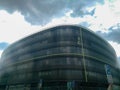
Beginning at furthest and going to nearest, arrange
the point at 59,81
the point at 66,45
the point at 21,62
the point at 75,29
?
1. the point at 21,62
2. the point at 75,29
3. the point at 66,45
4. the point at 59,81

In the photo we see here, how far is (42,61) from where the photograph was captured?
141 ft

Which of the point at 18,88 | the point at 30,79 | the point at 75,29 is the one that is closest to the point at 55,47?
the point at 75,29

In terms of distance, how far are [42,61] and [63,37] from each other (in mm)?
10022

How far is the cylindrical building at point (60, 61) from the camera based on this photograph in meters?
37.7

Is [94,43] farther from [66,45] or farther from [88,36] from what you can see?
[66,45]

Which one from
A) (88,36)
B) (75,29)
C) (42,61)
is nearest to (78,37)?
(75,29)

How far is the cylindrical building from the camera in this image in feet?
124

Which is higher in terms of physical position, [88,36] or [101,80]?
[88,36]

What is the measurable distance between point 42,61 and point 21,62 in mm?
12691

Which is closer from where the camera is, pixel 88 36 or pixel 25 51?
pixel 88 36

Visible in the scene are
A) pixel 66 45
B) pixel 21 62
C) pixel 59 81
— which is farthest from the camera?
pixel 21 62

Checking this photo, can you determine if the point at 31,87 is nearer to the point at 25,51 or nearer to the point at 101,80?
the point at 25,51

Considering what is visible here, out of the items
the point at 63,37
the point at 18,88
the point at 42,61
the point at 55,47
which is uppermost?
the point at 63,37

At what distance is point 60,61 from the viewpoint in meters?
39.0
